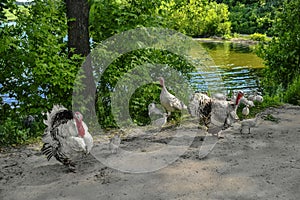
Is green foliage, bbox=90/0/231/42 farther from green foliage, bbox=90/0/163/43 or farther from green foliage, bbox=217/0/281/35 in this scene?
green foliage, bbox=217/0/281/35

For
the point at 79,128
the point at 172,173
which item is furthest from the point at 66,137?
the point at 172,173

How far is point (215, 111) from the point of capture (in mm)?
5656

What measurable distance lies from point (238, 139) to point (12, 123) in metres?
3.83

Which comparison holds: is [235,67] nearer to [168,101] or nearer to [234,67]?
[234,67]

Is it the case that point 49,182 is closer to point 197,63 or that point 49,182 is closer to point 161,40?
point 161,40

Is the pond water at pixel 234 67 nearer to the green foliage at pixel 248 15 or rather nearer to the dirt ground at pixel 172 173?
the dirt ground at pixel 172 173

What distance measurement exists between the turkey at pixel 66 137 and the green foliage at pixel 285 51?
24.5ft

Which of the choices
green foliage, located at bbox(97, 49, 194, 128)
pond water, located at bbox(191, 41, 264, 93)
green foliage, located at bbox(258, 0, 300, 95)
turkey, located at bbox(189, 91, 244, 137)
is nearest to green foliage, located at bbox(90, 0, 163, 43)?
green foliage, located at bbox(97, 49, 194, 128)

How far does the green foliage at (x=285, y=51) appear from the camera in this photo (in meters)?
10.9

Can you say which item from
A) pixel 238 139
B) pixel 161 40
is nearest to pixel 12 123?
pixel 161 40

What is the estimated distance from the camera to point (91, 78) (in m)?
7.11

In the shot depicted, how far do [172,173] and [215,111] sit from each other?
151cm

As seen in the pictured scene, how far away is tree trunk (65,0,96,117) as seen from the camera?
22.1 feet

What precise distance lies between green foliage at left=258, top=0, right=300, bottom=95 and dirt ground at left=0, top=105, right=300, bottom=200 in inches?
212
